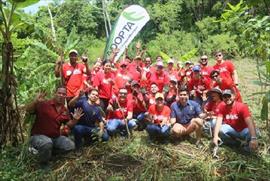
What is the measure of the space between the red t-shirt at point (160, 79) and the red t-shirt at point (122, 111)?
3.27 ft

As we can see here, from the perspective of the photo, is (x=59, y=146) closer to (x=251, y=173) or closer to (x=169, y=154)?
(x=169, y=154)

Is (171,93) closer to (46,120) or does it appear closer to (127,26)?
(46,120)

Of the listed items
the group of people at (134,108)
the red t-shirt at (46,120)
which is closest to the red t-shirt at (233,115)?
the group of people at (134,108)

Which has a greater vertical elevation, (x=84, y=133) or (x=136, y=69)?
(x=136, y=69)

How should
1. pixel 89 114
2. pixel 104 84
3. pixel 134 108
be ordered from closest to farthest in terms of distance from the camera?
pixel 89 114 → pixel 104 84 → pixel 134 108

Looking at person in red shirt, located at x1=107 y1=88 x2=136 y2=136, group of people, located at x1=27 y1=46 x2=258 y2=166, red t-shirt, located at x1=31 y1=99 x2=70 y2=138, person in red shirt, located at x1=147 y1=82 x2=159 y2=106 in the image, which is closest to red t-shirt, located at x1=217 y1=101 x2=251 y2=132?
group of people, located at x1=27 y1=46 x2=258 y2=166

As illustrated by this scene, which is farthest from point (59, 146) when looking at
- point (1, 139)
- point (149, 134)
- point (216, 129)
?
point (216, 129)

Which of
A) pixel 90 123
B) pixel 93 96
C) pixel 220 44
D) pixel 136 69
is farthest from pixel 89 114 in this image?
pixel 220 44

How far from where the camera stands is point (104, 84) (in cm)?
773

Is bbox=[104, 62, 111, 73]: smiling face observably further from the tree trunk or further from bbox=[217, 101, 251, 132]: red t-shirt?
bbox=[217, 101, 251, 132]: red t-shirt

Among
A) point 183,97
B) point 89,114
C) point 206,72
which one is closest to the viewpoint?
point 89,114

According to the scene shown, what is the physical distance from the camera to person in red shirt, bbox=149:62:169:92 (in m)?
8.34

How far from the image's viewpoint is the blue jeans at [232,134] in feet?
21.3

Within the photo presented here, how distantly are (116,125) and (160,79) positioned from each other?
1.69 metres
